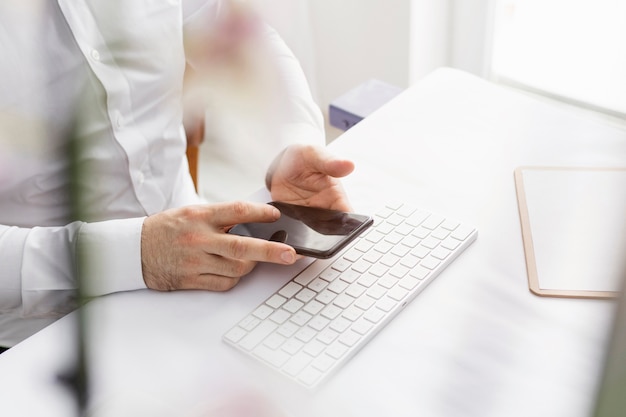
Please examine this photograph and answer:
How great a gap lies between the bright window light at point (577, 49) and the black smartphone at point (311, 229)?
0.19m

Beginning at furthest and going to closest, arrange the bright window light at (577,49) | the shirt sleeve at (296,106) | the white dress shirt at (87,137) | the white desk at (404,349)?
the shirt sleeve at (296,106) → the white desk at (404,349) → the bright window light at (577,49) → the white dress shirt at (87,137)

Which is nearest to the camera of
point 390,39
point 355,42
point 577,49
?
point 577,49

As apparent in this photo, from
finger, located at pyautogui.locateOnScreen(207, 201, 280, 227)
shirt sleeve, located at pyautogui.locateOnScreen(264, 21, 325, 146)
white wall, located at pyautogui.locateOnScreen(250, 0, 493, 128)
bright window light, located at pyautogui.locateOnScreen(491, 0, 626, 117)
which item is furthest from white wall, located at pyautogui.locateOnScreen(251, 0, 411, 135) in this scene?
finger, located at pyautogui.locateOnScreen(207, 201, 280, 227)

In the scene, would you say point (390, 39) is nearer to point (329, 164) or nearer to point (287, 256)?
point (329, 164)

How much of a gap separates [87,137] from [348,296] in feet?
1.20

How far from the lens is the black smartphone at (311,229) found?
0.49 m

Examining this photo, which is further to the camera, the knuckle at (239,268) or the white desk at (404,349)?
the knuckle at (239,268)

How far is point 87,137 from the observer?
5.4 inches

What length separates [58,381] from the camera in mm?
439

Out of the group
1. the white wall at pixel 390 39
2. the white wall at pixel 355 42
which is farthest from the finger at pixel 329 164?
the white wall at pixel 355 42

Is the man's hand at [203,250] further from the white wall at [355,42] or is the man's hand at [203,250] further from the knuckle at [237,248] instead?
the white wall at [355,42]

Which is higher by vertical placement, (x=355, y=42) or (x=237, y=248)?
(x=237, y=248)

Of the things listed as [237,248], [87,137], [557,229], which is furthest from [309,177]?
[87,137]

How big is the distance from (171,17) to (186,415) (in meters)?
0.47
